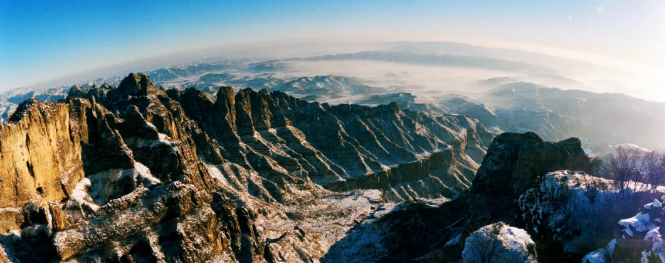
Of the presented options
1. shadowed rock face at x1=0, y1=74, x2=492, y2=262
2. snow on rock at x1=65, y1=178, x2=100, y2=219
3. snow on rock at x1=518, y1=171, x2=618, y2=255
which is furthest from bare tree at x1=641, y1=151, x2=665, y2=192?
snow on rock at x1=65, y1=178, x2=100, y2=219

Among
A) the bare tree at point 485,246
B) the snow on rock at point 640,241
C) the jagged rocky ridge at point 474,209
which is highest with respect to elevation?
the snow on rock at point 640,241

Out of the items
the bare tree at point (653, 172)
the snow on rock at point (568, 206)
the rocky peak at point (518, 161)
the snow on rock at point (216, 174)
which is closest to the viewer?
the snow on rock at point (568, 206)

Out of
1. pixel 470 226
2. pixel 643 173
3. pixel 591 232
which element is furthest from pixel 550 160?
pixel 591 232

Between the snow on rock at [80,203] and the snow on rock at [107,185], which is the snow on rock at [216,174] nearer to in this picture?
the snow on rock at [107,185]

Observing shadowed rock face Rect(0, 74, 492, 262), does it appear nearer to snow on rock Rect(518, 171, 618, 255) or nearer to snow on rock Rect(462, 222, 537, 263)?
snow on rock Rect(462, 222, 537, 263)

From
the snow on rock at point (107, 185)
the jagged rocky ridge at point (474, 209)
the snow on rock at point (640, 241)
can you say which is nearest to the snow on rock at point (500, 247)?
the snow on rock at point (640, 241)

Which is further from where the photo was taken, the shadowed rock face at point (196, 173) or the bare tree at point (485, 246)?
the shadowed rock face at point (196, 173)

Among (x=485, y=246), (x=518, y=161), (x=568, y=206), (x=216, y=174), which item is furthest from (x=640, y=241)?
(x=216, y=174)

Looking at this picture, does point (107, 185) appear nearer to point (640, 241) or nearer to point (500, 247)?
point (500, 247)
